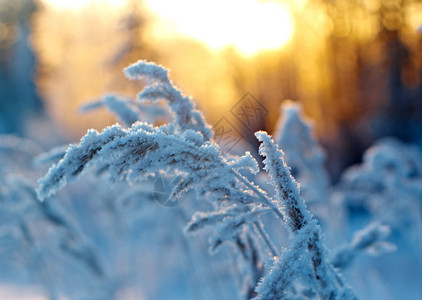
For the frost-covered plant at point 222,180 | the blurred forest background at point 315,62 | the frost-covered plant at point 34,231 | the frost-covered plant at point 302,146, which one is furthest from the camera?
the blurred forest background at point 315,62

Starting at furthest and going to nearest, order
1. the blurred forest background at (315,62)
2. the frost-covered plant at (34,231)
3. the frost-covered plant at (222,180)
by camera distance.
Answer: the blurred forest background at (315,62)
the frost-covered plant at (34,231)
the frost-covered plant at (222,180)

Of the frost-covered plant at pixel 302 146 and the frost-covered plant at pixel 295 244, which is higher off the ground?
the frost-covered plant at pixel 302 146

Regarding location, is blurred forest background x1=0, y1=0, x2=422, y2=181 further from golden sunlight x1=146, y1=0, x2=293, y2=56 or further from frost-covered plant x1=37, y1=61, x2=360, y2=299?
frost-covered plant x1=37, y1=61, x2=360, y2=299

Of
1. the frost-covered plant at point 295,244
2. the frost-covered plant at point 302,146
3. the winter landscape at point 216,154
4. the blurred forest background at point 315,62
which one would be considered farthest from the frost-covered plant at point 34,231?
the blurred forest background at point 315,62

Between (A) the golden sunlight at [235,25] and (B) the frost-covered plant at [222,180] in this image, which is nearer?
(B) the frost-covered plant at [222,180]

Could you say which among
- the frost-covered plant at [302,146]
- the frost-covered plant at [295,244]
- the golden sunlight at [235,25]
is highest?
the golden sunlight at [235,25]

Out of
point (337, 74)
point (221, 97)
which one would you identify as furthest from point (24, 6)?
point (337, 74)

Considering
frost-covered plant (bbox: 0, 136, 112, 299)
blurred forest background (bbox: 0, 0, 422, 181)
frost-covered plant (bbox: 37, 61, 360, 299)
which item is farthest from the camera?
blurred forest background (bbox: 0, 0, 422, 181)

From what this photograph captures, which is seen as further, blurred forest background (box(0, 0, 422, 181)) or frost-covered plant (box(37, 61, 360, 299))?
Answer: blurred forest background (box(0, 0, 422, 181))

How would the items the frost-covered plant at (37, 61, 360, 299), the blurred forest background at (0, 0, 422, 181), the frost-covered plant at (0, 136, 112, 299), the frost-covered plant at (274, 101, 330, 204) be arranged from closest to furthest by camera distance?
the frost-covered plant at (37, 61, 360, 299) → the frost-covered plant at (0, 136, 112, 299) → the frost-covered plant at (274, 101, 330, 204) → the blurred forest background at (0, 0, 422, 181)

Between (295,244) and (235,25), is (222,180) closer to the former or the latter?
(295,244)

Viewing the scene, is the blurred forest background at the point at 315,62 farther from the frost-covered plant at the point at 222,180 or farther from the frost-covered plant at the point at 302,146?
the frost-covered plant at the point at 222,180

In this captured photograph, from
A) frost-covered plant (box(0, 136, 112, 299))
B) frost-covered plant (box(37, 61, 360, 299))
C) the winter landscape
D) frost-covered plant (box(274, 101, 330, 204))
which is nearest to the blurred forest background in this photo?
the winter landscape

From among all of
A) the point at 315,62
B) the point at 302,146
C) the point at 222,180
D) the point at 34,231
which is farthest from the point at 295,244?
the point at 315,62
